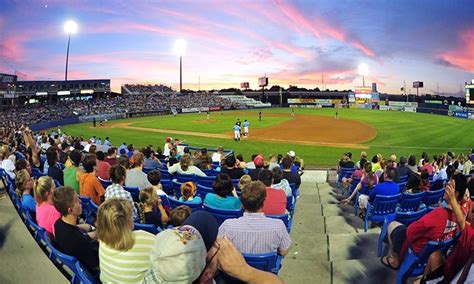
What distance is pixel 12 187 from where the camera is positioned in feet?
26.8

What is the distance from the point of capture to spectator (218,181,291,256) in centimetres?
405

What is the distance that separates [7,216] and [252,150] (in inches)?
788

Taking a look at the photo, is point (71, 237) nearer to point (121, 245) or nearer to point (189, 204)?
point (121, 245)

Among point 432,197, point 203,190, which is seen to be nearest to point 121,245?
point 203,190

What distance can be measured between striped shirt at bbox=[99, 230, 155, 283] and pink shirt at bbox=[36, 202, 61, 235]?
1.90 m

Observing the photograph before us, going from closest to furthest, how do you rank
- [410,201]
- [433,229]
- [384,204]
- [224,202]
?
[433,229], [224,202], [384,204], [410,201]

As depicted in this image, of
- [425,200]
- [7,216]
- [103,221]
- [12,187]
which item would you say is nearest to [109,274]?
[103,221]

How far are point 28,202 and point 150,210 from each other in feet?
7.86

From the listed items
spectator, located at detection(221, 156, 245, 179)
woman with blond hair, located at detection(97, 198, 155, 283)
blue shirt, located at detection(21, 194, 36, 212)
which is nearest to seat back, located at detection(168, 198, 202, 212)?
blue shirt, located at detection(21, 194, 36, 212)

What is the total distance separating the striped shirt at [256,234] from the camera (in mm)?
4048

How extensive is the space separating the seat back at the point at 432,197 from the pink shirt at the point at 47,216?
757 centimetres

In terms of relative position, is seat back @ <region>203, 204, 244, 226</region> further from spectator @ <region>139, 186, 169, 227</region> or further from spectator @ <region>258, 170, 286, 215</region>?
spectator @ <region>139, 186, 169, 227</region>

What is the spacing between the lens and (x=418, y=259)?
4438mm

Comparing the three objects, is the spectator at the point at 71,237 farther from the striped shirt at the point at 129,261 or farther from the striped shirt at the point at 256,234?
the striped shirt at the point at 256,234
